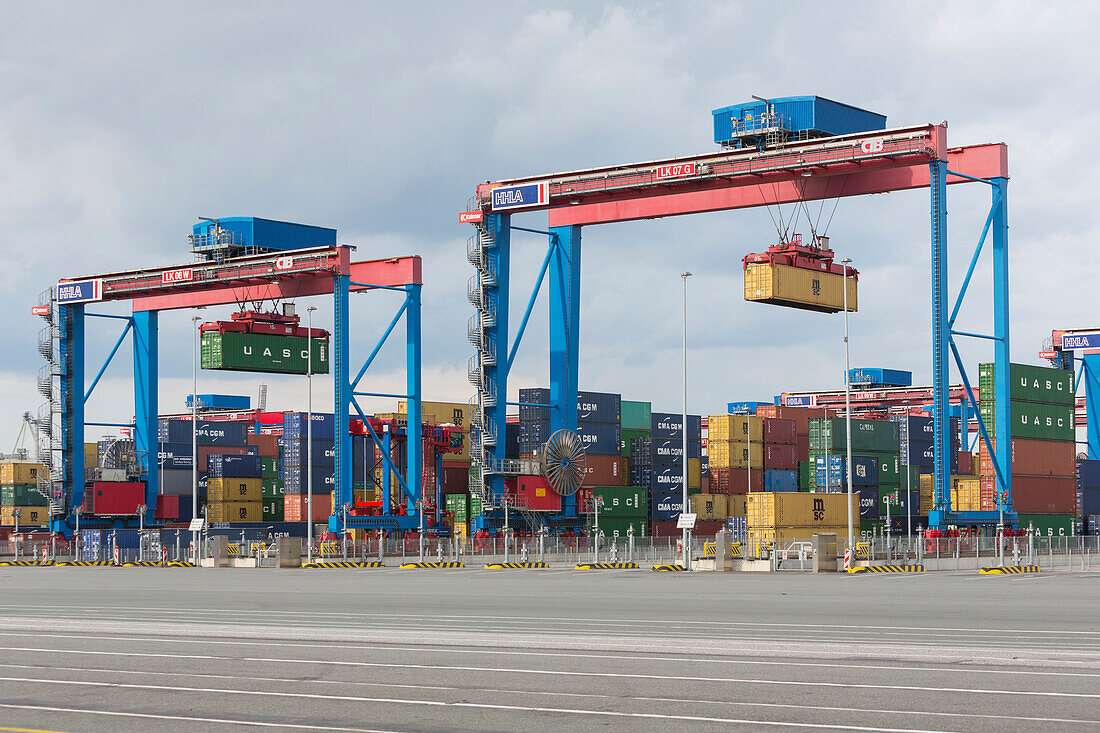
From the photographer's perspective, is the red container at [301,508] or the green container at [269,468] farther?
the green container at [269,468]

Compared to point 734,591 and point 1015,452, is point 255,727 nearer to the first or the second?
point 734,591

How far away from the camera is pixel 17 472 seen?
Answer: 101 metres

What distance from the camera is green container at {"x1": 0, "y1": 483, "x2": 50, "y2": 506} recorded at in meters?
100

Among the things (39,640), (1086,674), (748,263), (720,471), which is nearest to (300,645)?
(39,640)

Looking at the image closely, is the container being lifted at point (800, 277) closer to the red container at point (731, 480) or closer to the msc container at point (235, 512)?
the red container at point (731, 480)

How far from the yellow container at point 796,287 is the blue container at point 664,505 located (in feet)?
77.4

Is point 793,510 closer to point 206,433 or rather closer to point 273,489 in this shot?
→ point 273,489

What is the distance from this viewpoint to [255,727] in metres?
12.3

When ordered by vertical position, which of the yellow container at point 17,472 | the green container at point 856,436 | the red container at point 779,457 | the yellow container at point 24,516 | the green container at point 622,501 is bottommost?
the yellow container at point 24,516

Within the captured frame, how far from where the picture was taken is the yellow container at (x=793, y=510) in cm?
6325

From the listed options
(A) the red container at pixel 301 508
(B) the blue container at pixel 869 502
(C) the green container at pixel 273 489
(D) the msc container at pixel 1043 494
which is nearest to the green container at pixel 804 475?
(B) the blue container at pixel 869 502

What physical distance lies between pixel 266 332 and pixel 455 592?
38.4m

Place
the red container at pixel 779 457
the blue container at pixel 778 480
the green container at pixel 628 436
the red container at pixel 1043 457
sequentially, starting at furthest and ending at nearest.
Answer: the red container at pixel 779 457, the blue container at pixel 778 480, the green container at pixel 628 436, the red container at pixel 1043 457

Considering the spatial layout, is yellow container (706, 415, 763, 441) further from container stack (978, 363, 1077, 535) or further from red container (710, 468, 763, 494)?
container stack (978, 363, 1077, 535)
